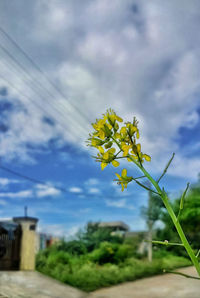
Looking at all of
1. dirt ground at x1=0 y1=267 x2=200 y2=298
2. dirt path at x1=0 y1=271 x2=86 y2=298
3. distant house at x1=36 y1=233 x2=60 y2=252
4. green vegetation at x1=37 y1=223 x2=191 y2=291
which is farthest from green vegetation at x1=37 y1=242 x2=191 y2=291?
distant house at x1=36 y1=233 x2=60 y2=252

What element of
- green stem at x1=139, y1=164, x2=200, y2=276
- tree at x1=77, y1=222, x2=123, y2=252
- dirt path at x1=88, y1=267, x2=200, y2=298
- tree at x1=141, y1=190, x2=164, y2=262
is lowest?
dirt path at x1=88, y1=267, x2=200, y2=298

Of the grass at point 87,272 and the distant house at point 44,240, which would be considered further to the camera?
the distant house at point 44,240

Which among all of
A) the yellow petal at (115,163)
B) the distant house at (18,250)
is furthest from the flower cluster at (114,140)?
the distant house at (18,250)

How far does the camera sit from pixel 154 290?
694 cm

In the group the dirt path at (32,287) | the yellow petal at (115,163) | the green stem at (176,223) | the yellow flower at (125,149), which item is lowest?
the dirt path at (32,287)

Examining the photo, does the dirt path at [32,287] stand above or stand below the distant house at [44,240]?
below

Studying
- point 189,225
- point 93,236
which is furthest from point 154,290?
point 189,225

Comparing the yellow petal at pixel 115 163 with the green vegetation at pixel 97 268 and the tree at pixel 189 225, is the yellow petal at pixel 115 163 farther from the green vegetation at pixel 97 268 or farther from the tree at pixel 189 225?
the tree at pixel 189 225

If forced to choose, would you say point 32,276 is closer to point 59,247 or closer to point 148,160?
point 59,247

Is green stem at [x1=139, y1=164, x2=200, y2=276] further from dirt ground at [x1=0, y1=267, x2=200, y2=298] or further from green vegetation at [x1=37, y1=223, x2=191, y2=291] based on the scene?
dirt ground at [x1=0, y1=267, x2=200, y2=298]

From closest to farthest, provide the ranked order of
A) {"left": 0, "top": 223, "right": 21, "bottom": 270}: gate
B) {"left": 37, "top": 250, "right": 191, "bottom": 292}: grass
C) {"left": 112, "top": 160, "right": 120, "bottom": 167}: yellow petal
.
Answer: {"left": 112, "top": 160, "right": 120, "bottom": 167}: yellow petal
{"left": 37, "top": 250, "right": 191, "bottom": 292}: grass
{"left": 0, "top": 223, "right": 21, "bottom": 270}: gate

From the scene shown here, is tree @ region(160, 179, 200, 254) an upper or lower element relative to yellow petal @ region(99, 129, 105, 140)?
upper

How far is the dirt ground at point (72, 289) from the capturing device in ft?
18.9

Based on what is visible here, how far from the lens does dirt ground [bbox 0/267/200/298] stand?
577cm
